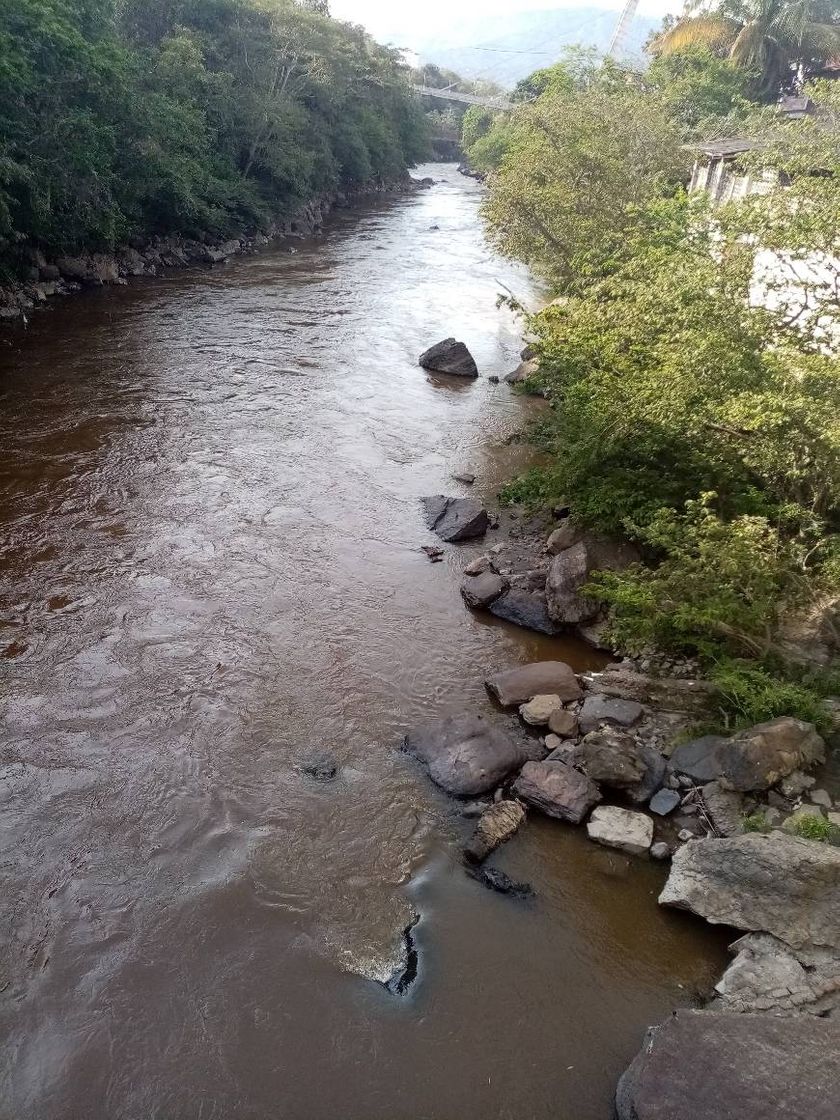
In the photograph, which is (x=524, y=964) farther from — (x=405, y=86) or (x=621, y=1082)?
(x=405, y=86)

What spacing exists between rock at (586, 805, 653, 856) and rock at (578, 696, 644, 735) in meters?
1.21

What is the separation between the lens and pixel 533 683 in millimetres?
9641

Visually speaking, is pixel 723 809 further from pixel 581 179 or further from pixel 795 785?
pixel 581 179

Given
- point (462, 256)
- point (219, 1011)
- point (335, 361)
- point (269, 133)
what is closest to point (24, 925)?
point (219, 1011)

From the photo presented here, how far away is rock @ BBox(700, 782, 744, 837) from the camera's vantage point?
7.60 m

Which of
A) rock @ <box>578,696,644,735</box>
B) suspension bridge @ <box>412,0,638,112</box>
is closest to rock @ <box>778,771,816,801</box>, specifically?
rock @ <box>578,696,644,735</box>

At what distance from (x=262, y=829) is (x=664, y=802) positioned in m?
4.06

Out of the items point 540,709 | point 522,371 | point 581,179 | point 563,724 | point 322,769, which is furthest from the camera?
point 581,179

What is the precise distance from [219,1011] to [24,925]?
1.88 m

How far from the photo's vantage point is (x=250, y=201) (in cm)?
3500

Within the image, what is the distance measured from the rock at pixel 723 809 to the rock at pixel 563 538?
4973mm

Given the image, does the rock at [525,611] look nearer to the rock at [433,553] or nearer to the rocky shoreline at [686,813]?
the rocky shoreline at [686,813]

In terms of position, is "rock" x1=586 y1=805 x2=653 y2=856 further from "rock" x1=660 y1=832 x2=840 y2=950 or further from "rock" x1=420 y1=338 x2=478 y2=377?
"rock" x1=420 y1=338 x2=478 y2=377

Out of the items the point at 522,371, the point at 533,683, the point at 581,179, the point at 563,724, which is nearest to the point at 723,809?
the point at 563,724
